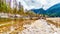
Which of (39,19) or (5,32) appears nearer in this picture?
(5,32)

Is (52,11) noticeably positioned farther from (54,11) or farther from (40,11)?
(40,11)

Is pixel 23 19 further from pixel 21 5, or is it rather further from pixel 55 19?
pixel 55 19

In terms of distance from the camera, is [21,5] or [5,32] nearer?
[5,32]

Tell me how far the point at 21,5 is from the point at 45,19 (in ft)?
1.63

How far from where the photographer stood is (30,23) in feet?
8.66

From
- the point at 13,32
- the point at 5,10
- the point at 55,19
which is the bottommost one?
the point at 13,32

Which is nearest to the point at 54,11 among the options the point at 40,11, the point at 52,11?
the point at 52,11

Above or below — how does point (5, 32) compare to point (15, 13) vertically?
below

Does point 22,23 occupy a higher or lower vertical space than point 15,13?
lower

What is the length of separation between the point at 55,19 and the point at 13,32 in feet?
2.51

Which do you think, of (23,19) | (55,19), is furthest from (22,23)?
(55,19)

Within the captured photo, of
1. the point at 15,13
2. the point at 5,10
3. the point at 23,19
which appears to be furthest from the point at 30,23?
the point at 5,10

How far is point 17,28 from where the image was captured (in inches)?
99.9

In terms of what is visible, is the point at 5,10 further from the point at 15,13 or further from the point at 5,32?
the point at 5,32
